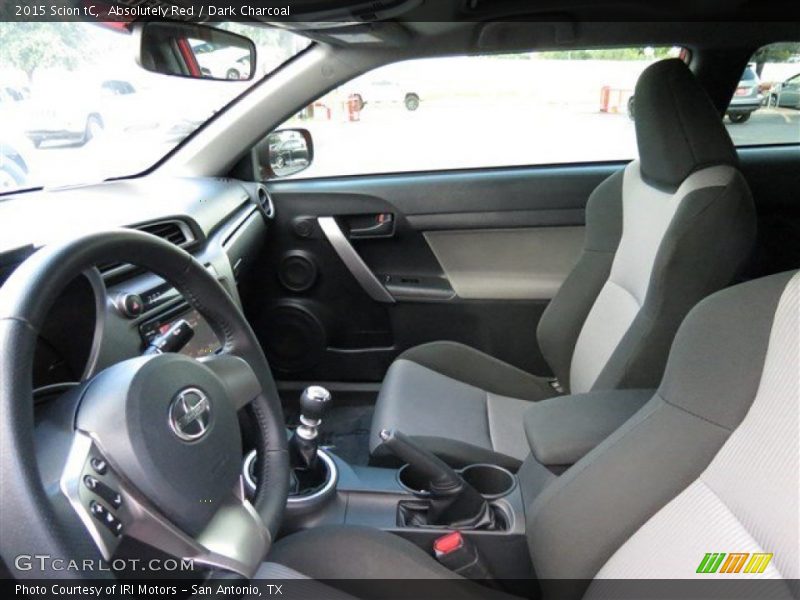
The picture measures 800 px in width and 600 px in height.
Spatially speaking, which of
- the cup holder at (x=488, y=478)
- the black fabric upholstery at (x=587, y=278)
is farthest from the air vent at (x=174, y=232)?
the black fabric upholstery at (x=587, y=278)

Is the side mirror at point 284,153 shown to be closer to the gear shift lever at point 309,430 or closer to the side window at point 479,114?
the side window at point 479,114

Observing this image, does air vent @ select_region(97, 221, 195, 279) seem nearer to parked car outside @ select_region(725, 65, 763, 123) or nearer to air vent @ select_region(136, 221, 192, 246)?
air vent @ select_region(136, 221, 192, 246)

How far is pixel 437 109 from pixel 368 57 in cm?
41

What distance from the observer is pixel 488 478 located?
1.48 metres

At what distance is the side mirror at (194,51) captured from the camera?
5.31ft

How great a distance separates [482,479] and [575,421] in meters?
0.27

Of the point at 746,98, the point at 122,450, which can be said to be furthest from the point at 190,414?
the point at 746,98

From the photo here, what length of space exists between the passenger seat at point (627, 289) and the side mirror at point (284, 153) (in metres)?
0.84

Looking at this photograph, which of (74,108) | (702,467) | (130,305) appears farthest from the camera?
(74,108)

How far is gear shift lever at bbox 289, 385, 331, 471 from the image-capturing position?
4.41 feet

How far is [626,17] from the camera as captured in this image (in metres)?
2.05

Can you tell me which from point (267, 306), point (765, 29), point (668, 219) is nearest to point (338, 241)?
point (267, 306)

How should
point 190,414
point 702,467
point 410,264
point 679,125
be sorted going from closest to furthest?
1. point 190,414
2. point 702,467
3. point 679,125
4. point 410,264

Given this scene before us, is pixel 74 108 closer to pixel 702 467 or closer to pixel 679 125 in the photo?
pixel 679 125
